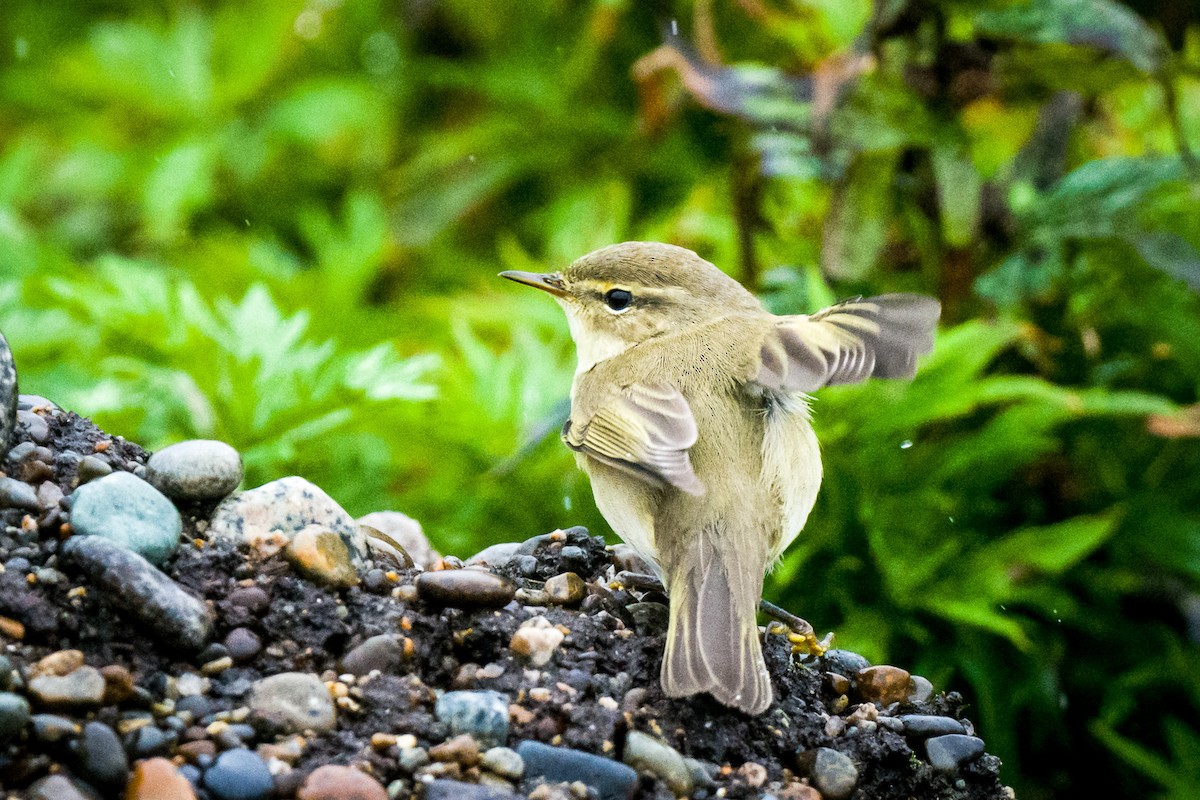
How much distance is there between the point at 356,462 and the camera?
13.7ft

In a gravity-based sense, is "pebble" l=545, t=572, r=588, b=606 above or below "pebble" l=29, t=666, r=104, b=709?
above

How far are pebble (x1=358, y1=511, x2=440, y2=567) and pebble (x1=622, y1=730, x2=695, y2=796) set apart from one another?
3.37 feet

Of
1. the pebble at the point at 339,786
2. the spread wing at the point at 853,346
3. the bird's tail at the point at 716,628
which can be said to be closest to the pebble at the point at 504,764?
the pebble at the point at 339,786

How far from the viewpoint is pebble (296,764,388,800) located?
182 cm

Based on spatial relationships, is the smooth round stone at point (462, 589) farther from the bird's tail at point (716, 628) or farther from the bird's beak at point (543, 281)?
the bird's beak at point (543, 281)

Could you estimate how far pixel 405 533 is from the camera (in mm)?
3131

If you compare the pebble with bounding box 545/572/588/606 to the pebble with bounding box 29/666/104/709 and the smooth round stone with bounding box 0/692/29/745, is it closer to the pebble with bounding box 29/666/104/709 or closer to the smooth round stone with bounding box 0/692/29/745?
the pebble with bounding box 29/666/104/709

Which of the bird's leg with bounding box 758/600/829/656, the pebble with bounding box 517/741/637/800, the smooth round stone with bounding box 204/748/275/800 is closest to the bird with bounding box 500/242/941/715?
the bird's leg with bounding box 758/600/829/656

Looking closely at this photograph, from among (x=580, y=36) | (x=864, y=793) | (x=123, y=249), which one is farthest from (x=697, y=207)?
(x=864, y=793)

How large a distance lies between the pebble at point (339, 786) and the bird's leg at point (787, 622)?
927mm

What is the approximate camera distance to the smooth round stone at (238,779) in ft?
5.94

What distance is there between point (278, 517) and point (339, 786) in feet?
2.16

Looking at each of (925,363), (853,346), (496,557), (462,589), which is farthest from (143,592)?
(925,363)

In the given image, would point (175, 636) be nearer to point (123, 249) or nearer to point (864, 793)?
point (864, 793)
